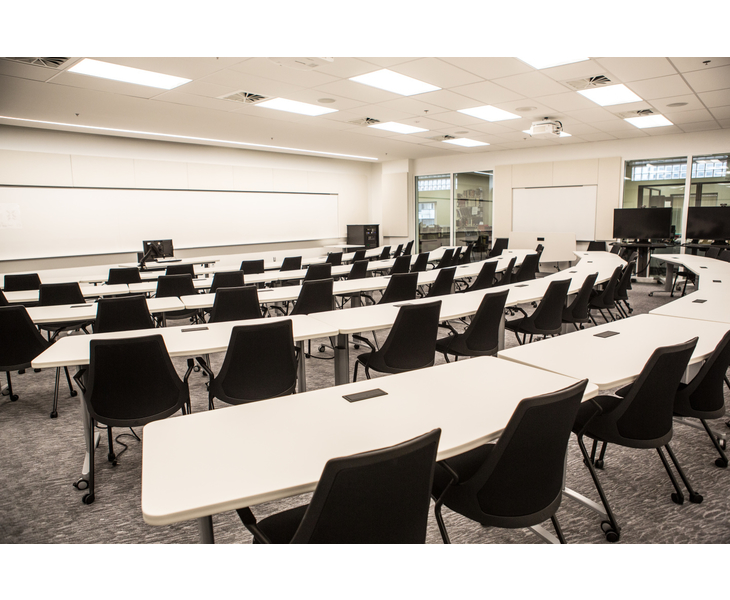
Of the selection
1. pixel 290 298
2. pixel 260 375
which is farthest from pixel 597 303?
pixel 260 375

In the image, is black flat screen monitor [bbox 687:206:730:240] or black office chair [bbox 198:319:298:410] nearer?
black office chair [bbox 198:319:298:410]

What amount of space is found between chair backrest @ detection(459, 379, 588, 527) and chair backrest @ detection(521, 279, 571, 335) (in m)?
2.69

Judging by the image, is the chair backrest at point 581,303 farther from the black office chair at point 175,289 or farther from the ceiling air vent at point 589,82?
the black office chair at point 175,289

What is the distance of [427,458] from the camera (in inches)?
48.6

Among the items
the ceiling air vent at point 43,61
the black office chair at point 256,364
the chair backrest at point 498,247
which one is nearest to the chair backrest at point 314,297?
the black office chair at point 256,364

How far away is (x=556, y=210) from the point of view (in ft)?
37.4

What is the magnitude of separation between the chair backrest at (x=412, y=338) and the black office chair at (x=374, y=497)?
175 centimetres

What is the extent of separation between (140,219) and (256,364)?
852 cm

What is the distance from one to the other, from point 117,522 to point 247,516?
1.25 m

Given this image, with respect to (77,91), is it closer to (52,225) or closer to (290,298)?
(52,225)

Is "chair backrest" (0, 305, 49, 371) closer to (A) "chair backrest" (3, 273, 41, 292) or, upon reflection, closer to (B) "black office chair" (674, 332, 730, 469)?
(A) "chair backrest" (3, 273, 41, 292)

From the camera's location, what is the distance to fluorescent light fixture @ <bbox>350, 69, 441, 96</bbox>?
5520 millimetres

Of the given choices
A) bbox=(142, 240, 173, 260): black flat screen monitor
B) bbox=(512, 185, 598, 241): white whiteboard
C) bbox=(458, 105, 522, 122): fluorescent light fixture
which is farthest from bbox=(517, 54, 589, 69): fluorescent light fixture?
bbox=(142, 240, 173, 260): black flat screen monitor

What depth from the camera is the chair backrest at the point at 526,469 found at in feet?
4.72
